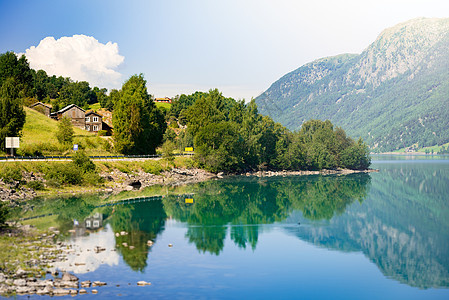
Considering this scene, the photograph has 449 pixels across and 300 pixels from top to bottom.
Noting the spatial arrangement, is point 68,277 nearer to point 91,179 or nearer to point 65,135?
point 91,179

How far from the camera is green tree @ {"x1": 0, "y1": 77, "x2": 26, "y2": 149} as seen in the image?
77312mm

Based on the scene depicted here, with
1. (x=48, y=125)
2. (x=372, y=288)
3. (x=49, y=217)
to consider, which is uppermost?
(x=48, y=125)

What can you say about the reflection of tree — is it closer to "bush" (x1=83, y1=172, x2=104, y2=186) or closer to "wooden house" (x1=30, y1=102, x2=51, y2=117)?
"bush" (x1=83, y1=172, x2=104, y2=186)

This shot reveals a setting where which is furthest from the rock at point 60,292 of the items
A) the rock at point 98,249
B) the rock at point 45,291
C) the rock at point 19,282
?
the rock at point 98,249

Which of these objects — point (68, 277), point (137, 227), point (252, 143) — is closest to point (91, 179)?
point (137, 227)

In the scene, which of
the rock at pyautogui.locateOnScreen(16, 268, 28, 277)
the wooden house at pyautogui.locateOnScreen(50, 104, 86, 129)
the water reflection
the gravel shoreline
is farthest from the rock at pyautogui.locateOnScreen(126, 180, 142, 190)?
the wooden house at pyautogui.locateOnScreen(50, 104, 86, 129)

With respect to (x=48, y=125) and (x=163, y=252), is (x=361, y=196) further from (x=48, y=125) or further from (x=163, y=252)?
(x=48, y=125)

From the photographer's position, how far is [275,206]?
67.8 m

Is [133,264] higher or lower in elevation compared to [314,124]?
lower

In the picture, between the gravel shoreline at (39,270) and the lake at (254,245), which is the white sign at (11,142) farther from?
the lake at (254,245)

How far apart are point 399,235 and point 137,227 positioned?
2724 centimetres

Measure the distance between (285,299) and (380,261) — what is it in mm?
13724

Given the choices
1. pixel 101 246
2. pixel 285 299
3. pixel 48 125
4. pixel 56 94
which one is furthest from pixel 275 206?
pixel 56 94

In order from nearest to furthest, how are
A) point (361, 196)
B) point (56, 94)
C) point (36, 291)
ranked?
point (36, 291) < point (361, 196) < point (56, 94)
